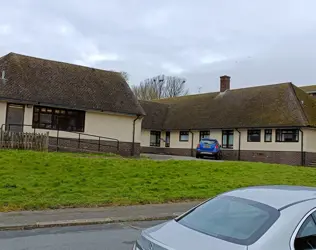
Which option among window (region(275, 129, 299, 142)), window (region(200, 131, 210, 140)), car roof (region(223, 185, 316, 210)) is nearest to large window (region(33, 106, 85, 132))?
window (region(200, 131, 210, 140))

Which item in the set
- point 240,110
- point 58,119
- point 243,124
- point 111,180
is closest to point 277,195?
point 111,180

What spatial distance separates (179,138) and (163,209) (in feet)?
96.8

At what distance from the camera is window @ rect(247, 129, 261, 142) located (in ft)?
111

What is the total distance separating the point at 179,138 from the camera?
40.9 m

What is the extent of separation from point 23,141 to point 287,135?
20.1 m

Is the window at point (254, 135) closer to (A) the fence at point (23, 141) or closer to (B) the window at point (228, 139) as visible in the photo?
(B) the window at point (228, 139)

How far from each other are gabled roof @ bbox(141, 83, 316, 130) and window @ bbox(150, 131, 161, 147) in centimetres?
90

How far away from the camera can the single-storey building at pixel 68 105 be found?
2659cm

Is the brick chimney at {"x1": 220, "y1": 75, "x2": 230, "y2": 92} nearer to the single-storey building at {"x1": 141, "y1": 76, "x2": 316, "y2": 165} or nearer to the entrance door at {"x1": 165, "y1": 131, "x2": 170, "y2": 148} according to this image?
the single-storey building at {"x1": 141, "y1": 76, "x2": 316, "y2": 165}

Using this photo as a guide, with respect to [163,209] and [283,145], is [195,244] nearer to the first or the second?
[163,209]

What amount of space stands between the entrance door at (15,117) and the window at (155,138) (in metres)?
18.1

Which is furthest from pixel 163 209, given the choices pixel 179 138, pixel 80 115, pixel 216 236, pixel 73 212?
pixel 179 138

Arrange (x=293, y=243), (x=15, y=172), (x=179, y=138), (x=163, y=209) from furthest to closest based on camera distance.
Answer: (x=179, y=138)
(x=15, y=172)
(x=163, y=209)
(x=293, y=243)

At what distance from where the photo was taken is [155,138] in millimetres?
43031
